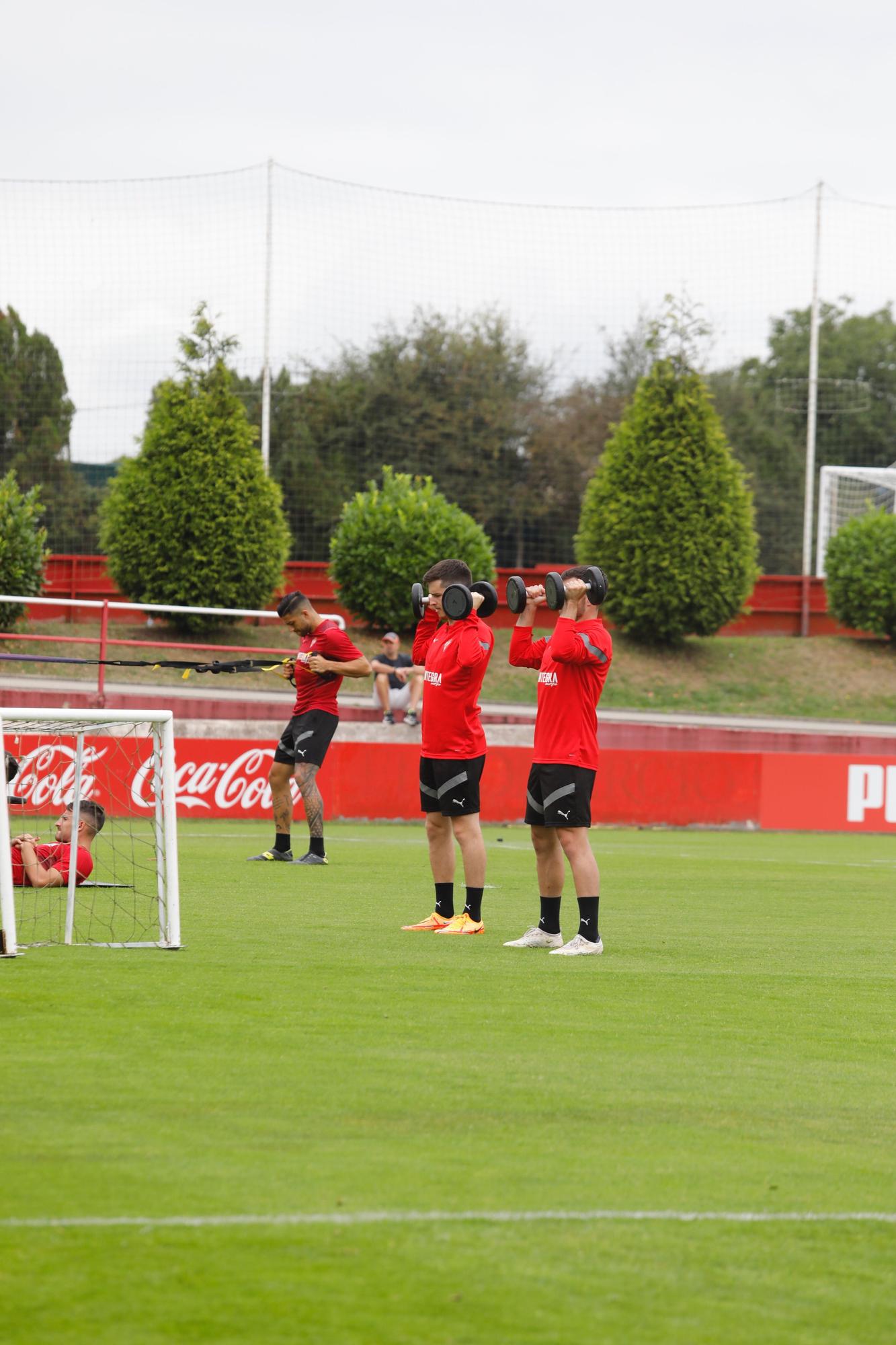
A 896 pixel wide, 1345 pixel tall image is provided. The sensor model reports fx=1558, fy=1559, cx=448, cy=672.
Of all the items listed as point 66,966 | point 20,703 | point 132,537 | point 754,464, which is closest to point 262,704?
point 20,703

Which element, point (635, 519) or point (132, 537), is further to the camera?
point (635, 519)

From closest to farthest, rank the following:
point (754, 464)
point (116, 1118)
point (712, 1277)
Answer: point (712, 1277)
point (116, 1118)
point (754, 464)

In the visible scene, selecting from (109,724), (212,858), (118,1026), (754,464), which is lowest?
(212,858)

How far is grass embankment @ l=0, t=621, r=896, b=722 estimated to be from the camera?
32156 millimetres

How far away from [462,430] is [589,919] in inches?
1862

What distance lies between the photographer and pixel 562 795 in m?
8.40

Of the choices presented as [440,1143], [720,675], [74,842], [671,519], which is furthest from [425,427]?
[440,1143]

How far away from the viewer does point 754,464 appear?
61406mm

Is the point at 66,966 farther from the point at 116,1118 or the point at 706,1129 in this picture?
the point at 706,1129

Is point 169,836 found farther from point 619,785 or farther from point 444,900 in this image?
point 619,785

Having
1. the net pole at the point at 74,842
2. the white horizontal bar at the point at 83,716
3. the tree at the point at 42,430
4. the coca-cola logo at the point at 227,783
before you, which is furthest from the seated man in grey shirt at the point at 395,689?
the tree at the point at 42,430

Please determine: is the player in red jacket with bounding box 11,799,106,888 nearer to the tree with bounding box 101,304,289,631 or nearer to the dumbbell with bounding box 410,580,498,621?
the dumbbell with bounding box 410,580,498,621

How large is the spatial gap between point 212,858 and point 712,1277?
10646 millimetres

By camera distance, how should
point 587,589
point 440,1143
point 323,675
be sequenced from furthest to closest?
1. point 323,675
2. point 587,589
3. point 440,1143
